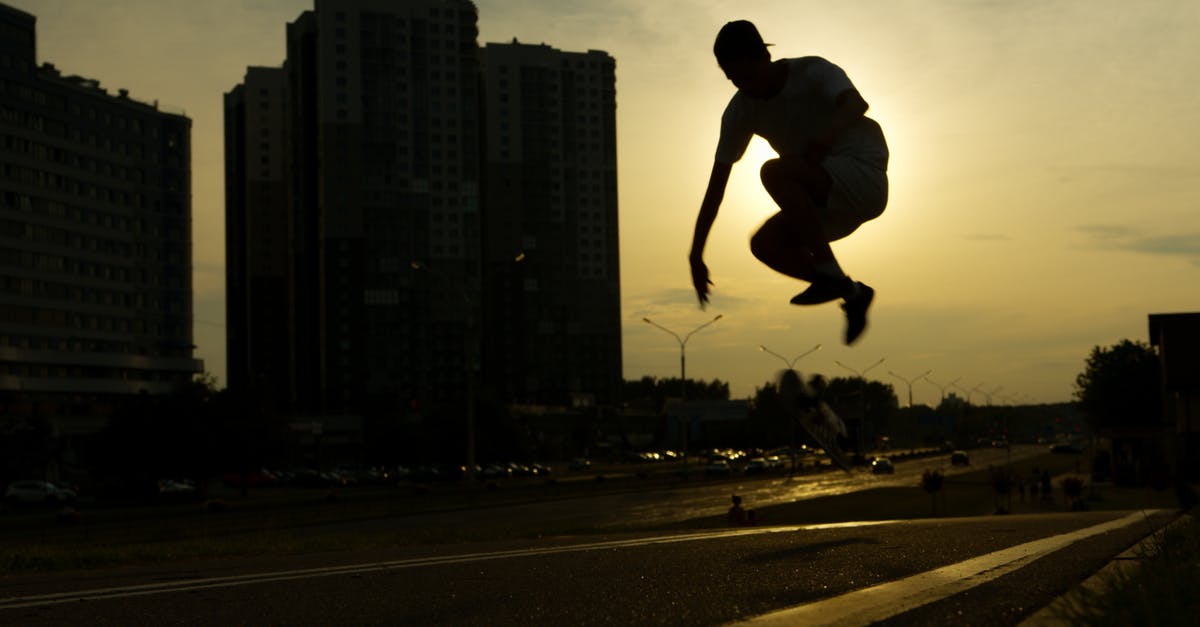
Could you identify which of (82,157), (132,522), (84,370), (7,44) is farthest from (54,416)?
(132,522)

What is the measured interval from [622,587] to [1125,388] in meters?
111

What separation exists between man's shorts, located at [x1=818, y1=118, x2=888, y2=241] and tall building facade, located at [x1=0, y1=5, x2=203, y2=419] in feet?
364

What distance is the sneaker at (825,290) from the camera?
6.21 m

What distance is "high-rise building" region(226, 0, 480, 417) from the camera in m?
144

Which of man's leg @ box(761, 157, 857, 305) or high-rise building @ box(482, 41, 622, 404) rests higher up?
high-rise building @ box(482, 41, 622, 404)

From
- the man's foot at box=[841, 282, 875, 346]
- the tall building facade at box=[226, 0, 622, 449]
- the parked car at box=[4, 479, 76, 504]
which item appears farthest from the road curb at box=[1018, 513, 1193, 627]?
the tall building facade at box=[226, 0, 622, 449]

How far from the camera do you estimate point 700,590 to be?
5938 mm

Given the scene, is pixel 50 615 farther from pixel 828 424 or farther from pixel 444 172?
pixel 444 172

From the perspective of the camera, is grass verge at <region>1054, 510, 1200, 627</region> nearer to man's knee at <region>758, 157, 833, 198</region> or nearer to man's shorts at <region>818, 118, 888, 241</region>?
man's shorts at <region>818, 118, 888, 241</region>

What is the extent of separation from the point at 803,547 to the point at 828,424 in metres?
0.96

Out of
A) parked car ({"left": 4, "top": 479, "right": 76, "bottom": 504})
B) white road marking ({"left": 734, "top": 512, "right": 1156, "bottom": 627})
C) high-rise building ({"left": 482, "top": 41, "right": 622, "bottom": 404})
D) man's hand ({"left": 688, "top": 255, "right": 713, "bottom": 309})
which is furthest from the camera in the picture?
high-rise building ({"left": 482, "top": 41, "right": 622, "bottom": 404})

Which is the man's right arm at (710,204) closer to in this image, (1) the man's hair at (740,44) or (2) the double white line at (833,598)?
(1) the man's hair at (740,44)

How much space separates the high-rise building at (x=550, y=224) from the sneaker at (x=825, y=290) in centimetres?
15836

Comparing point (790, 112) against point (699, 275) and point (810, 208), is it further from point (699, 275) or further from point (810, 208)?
point (699, 275)
